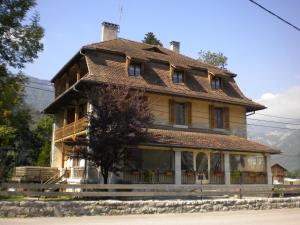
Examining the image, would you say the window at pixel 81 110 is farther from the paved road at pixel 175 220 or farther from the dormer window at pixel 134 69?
the paved road at pixel 175 220

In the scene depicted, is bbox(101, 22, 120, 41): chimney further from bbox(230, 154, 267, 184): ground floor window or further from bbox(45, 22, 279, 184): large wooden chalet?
bbox(230, 154, 267, 184): ground floor window

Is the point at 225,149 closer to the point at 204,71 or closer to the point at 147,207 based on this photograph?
the point at 204,71

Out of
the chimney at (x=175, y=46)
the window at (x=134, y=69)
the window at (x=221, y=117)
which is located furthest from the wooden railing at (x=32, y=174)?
the chimney at (x=175, y=46)

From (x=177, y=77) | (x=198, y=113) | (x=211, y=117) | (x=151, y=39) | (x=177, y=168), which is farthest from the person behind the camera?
(x=151, y=39)

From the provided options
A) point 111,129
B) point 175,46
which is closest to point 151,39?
point 175,46

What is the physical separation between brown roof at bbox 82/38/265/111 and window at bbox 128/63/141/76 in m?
0.48

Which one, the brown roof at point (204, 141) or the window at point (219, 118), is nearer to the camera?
the brown roof at point (204, 141)

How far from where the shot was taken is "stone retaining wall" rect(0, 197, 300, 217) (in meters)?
13.2

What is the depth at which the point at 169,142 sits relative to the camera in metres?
22.8

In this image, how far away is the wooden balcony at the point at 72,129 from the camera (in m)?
23.6

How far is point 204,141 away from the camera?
25.0 meters

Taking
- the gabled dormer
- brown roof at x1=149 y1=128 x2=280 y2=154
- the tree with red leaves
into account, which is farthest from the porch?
the gabled dormer

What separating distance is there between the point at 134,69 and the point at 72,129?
590 cm

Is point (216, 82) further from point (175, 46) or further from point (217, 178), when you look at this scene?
point (217, 178)
